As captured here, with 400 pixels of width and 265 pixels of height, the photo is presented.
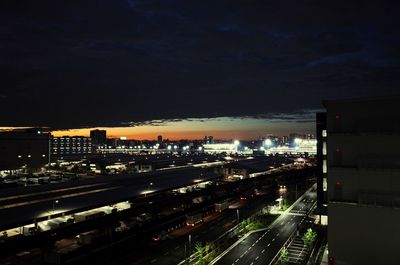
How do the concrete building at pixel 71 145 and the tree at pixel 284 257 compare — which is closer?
the tree at pixel 284 257

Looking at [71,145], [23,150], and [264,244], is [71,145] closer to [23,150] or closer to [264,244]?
[23,150]

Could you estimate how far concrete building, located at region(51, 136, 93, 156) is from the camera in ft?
489

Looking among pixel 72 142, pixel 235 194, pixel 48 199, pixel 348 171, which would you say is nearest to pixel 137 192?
pixel 48 199

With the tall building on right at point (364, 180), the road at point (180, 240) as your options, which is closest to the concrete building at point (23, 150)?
the road at point (180, 240)

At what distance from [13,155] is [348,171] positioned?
281ft

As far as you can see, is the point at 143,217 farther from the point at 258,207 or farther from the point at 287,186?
the point at 287,186

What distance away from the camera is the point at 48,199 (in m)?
34.5

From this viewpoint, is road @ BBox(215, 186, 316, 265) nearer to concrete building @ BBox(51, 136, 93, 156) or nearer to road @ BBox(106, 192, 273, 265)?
road @ BBox(106, 192, 273, 265)

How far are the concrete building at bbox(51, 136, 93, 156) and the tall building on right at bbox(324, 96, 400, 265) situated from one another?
144 meters

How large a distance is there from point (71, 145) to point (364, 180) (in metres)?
157

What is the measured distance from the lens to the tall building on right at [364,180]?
1481 centimetres

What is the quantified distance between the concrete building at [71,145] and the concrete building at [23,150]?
55.9m

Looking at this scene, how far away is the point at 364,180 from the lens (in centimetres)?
1535

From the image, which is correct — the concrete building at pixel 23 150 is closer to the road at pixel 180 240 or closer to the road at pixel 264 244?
the road at pixel 180 240
